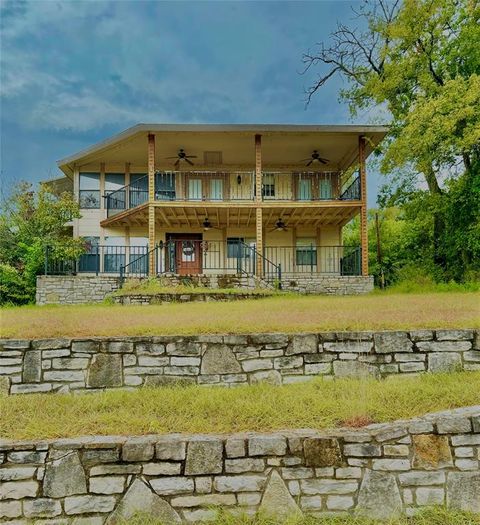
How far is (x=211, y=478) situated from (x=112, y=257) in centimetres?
1563

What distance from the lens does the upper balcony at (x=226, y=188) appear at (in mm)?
18375

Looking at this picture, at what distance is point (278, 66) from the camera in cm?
1775

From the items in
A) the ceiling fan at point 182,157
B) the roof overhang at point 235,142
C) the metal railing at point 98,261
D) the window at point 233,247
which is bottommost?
the metal railing at point 98,261

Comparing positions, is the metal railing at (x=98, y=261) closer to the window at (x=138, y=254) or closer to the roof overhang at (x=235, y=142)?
the window at (x=138, y=254)

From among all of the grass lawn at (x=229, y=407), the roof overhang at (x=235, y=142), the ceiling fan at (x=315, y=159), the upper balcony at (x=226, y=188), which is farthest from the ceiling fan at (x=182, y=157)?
the grass lawn at (x=229, y=407)

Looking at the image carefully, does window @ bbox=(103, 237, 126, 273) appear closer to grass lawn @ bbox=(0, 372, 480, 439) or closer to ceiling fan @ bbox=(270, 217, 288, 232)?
ceiling fan @ bbox=(270, 217, 288, 232)

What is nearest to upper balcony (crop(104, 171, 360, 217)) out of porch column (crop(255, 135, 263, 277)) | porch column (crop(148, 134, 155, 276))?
porch column (crop(255, 135, 263, 277))

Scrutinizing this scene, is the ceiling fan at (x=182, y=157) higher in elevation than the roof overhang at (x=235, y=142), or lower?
lower

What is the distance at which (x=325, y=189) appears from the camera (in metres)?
18.6

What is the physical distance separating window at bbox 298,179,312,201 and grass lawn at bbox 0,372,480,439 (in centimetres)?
1425

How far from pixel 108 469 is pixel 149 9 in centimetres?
740

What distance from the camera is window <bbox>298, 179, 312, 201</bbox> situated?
18.5 meters

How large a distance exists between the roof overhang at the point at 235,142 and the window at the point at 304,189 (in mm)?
1068

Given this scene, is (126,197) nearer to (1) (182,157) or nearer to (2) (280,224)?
(1) (182,157)
